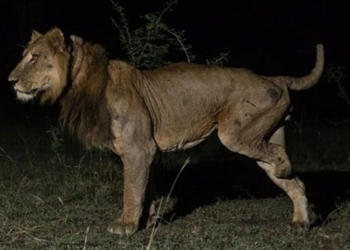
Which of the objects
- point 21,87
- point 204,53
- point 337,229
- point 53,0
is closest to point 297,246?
point 337,229

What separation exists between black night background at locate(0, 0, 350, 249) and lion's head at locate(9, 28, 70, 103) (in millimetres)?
908

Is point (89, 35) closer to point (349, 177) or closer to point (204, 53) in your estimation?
point (204, 53)

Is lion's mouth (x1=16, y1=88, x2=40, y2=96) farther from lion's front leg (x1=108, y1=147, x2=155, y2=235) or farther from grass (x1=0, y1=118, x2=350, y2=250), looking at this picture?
grass (x1=0, y1=118, x2=350, y2=250)

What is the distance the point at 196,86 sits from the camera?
6703 millimetres

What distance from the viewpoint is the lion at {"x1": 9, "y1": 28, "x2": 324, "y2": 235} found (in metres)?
6.27

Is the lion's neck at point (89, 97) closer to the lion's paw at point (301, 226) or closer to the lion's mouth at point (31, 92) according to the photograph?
the lion's mouth at point (31, 92)

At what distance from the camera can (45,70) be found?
627 cm

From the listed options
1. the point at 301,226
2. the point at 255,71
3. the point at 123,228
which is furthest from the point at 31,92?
the point at 255,71

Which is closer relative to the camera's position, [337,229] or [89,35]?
[337,229]

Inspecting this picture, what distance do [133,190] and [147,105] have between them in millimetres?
620

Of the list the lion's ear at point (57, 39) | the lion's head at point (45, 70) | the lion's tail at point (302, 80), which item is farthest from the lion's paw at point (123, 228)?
the lion's tail at point (302, 80)

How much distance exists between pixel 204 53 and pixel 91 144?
12.2m

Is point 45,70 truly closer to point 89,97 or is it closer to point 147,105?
point 89,97

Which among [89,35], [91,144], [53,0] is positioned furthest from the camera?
[53,0]
